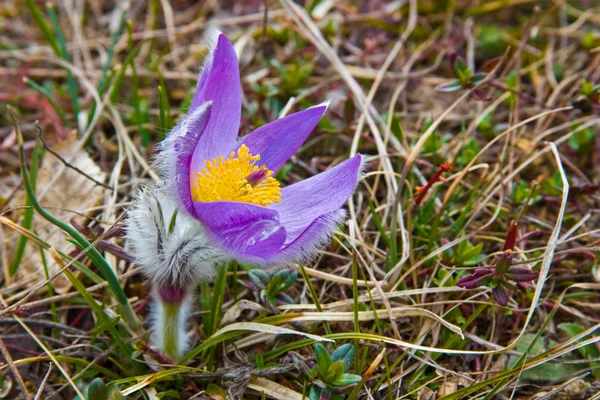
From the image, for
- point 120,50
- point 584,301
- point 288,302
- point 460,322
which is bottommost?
point 584,301

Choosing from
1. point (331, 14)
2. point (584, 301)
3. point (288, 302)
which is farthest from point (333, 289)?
point (331, 14)

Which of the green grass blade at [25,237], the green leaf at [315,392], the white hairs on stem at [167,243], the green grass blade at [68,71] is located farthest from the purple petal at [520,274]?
the green grass blade at [68,71]

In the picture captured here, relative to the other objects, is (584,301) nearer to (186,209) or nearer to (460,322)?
(460,322)

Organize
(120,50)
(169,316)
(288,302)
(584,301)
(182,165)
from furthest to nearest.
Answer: (120,50)
(584,301)
(288,302)
(169,316)
(182,165)

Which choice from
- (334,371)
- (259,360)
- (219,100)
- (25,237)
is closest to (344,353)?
(334,371)

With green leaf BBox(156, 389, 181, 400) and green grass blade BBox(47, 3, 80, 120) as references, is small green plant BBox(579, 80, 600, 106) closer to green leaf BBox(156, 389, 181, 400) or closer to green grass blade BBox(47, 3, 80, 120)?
green leaf BBox(156, 389, 181, 400)

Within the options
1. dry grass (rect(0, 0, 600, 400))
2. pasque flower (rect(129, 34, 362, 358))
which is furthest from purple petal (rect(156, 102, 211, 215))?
dry grass (rect(0, 0, 600, 400))
